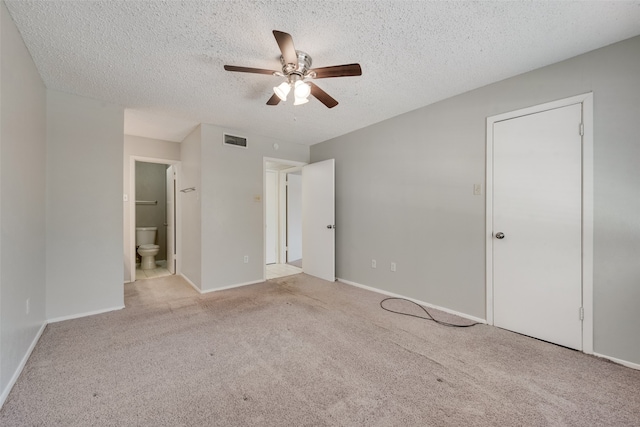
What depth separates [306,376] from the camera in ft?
5.90

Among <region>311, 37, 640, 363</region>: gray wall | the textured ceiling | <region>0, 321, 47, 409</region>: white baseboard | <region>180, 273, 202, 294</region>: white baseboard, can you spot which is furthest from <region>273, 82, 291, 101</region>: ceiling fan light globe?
<region>180, 273, 202, 294</region>: white baseboard

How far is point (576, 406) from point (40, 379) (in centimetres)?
341

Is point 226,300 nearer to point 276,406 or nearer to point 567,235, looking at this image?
point 276,406

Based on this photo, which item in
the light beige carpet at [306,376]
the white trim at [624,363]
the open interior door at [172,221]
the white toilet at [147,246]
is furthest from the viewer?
the white toilet at [147,246]

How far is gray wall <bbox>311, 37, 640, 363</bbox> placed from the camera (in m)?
1.93

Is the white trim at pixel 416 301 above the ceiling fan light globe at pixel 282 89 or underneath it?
underneath

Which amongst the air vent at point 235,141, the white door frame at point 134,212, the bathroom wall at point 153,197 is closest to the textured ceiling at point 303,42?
the air vent at point 235,141

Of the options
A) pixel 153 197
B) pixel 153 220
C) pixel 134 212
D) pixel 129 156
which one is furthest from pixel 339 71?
pixel 153 220

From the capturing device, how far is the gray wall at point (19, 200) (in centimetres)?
159

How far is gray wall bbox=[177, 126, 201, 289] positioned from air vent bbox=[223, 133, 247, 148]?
14.2 inches

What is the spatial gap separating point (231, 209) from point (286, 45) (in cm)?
273

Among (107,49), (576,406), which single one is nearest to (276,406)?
(576,406)

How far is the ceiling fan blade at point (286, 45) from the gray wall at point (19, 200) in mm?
1648

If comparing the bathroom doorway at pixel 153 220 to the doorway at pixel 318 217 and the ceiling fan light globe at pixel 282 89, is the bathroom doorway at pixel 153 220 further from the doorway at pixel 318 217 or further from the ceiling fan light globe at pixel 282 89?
the ceiling fan light globe at pixel 282 89
